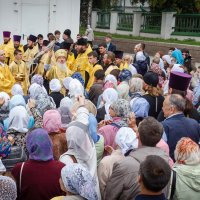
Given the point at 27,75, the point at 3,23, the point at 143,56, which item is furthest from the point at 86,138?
the point at 3,23

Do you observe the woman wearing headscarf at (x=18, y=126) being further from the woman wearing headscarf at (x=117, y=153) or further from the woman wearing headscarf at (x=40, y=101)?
the woman wearing headscarf at (x=117, y=153)

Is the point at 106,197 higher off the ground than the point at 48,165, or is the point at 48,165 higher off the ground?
the point at 48,165

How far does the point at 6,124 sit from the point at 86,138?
169 cm

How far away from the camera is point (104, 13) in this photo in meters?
29.2

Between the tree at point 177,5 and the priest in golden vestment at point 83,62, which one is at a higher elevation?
the tree at point 177,5

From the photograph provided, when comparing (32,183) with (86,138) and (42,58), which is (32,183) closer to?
(86,138)

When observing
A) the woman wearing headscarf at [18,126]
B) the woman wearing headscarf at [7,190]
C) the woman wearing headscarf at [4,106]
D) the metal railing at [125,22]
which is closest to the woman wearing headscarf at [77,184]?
the woman wearing headscarf at [7,190]

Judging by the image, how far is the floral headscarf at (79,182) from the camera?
3236 millimetres

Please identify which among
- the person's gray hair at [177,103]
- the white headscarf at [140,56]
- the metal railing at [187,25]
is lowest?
the person's gray hair at [177,103]

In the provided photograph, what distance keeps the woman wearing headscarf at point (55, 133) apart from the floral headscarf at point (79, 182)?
1287 mm

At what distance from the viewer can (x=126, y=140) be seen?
4352 millimetres

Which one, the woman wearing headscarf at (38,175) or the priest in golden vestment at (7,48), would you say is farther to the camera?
the priest in golden vestment at (7,48)

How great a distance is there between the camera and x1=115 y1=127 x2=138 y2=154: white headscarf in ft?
14.2

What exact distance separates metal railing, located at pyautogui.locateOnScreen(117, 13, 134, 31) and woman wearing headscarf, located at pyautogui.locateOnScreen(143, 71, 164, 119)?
20.1m
